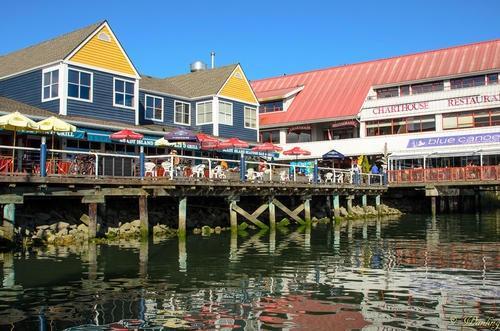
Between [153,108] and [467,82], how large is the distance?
2390cm

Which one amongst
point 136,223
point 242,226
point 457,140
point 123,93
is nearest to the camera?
point 136,223

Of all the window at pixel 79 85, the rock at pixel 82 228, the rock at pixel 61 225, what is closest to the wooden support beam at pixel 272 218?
the rock at pixel 82 228

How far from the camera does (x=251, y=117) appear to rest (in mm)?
38875

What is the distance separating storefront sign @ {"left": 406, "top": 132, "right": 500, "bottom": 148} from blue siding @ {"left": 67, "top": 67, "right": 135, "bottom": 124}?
22.5 meters

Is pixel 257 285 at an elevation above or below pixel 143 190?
below

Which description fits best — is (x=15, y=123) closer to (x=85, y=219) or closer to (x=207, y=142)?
(x=85, y=219)

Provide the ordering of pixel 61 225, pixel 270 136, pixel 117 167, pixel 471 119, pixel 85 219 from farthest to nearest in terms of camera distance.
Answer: pixel 270 136
pixel 471 119
pixel 117 167
pixel 85 219
pixel 61 225

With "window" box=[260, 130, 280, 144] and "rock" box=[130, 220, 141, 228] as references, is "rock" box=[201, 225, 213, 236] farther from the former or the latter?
"window" box=[260, 130, 280, 144]

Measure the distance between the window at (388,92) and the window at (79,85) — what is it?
26.2m

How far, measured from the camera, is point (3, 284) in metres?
12.6

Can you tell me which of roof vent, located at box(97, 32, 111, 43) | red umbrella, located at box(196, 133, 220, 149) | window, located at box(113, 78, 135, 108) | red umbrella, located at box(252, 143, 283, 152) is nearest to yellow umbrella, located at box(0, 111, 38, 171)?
window, located at box(113, 78, 135, 108)

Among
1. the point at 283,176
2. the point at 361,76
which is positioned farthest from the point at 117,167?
the point at 361,76

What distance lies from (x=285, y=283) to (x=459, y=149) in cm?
3015

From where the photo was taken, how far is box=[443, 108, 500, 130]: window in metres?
39.2
